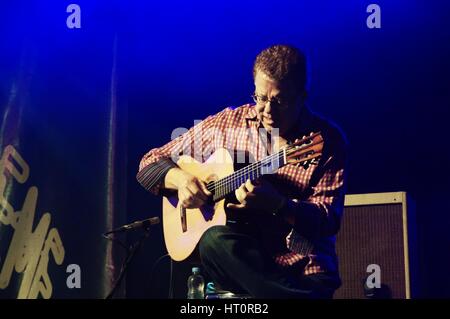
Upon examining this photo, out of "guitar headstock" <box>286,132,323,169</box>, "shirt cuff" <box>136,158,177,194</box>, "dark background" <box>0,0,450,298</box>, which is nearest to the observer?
"guitar headstock" <box>286,132,323,169</box>

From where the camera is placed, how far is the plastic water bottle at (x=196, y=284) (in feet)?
10.6

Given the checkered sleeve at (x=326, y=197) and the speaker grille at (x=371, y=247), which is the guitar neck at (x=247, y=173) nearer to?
the checkered sleeve at (x=326, y=197)

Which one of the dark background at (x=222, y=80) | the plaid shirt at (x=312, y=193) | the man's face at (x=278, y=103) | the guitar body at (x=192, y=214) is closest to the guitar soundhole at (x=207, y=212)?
the guitar body at (x=192, y=214)

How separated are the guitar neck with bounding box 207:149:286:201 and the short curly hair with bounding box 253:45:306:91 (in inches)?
15.4

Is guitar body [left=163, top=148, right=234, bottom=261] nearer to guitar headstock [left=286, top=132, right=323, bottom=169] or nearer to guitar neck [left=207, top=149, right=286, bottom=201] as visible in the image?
guitar neck [left=207, top=149, right=286, bottom=201]

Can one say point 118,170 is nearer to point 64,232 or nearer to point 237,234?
point 64,232

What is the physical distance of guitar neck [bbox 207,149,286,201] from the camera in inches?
107

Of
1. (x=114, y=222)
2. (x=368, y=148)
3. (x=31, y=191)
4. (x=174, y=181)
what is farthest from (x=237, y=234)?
(x=31, y=191)

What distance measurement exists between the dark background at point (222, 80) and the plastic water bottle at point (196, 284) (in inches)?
4.4

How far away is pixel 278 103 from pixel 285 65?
173mm

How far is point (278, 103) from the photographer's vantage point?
9.59 ft

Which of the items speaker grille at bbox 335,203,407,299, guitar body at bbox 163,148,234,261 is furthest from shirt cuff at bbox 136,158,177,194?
speaker grille at bbox 335,203,407,299

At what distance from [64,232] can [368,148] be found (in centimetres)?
170

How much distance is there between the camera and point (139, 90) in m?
3.63
